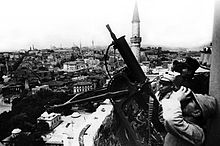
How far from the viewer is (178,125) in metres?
1.31

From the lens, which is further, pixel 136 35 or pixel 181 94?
pixel 136 35

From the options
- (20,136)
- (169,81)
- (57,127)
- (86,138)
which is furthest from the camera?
(57,127)

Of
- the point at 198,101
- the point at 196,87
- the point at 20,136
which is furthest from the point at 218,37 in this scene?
the point at 20,136

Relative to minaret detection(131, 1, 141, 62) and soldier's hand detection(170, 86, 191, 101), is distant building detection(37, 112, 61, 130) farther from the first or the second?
soldier's hand detection(170, 86, 191, 101)

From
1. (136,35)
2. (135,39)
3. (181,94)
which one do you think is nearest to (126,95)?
(181,94)

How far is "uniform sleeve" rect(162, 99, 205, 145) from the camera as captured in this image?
1317 millimetres

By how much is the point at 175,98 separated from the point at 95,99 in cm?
65

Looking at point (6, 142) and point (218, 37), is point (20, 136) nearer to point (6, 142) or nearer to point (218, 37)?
point (6, 142)

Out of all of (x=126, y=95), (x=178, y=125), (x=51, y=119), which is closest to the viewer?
(x=178, y=125)

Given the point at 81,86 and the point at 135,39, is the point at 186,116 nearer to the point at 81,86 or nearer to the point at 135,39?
the point at 135,39

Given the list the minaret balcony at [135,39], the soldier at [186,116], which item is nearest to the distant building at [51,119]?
the minaret balcony at [135,39]

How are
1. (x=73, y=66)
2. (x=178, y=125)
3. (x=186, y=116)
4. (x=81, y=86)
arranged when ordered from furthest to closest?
(x=73, y=66)
(x=81, y=86)
(x=186, y=116)
(x=178, y=125)

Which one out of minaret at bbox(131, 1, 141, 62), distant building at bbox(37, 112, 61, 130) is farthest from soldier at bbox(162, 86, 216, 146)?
minaret at bbox(131, 1, 141, 62)

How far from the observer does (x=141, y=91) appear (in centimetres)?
186
